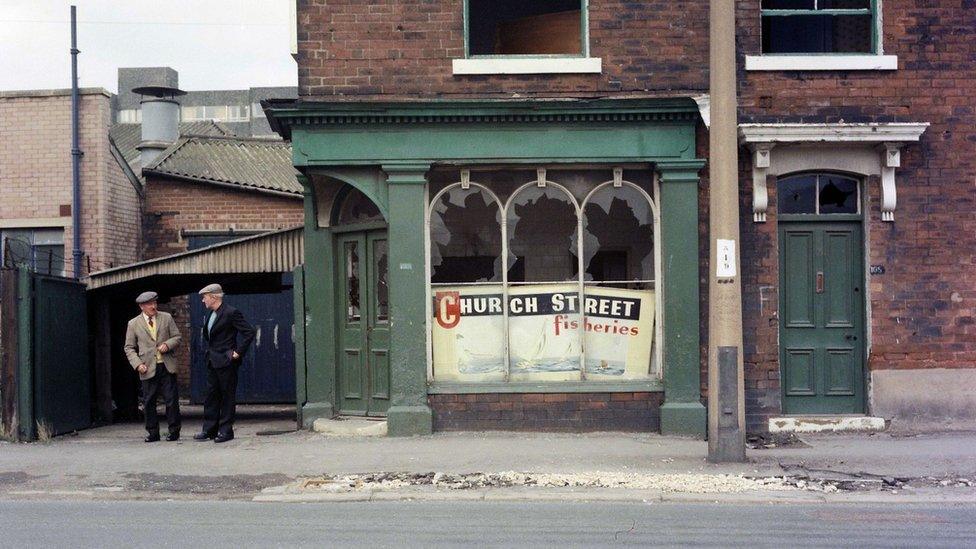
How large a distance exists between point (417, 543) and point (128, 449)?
18.8 ft

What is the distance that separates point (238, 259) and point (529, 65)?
176 inches

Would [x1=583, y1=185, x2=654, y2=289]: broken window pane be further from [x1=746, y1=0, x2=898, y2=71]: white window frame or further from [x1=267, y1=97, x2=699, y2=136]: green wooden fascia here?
[x1=746, y1=0, x2=898, y2=71]: white window frame

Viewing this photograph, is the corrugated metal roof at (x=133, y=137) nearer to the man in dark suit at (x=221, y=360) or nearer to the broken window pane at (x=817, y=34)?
the man in dark suit at (x=221, y=360)

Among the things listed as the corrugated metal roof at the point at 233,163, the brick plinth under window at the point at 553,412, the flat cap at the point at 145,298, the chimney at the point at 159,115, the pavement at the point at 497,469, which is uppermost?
the chimney at the point at 159,115

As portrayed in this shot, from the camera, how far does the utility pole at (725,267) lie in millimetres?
10125

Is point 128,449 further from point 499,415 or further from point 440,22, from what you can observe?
point 440,22

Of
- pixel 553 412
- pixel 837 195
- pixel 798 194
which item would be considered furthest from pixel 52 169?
pixel 837 195

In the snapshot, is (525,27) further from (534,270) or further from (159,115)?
(159,115)

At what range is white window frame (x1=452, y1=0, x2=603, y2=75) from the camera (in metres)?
12.3

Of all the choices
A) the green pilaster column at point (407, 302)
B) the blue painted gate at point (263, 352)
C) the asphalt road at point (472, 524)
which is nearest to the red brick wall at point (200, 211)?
the blue painted gate at point (263, 352)

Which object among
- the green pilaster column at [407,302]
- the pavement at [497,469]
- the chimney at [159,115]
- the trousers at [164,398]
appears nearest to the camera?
the pavement at [497,469]

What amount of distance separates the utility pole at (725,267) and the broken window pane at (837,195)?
9.39 feet

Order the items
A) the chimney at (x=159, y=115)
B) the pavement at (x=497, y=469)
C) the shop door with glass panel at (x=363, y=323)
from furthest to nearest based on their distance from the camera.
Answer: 1. the chimney at (x=159, y=115)
2. the shop door with glass panel at (x=363, y=323)
3. the pavement at (x=497, y=469)

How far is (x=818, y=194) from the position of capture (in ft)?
41.4
